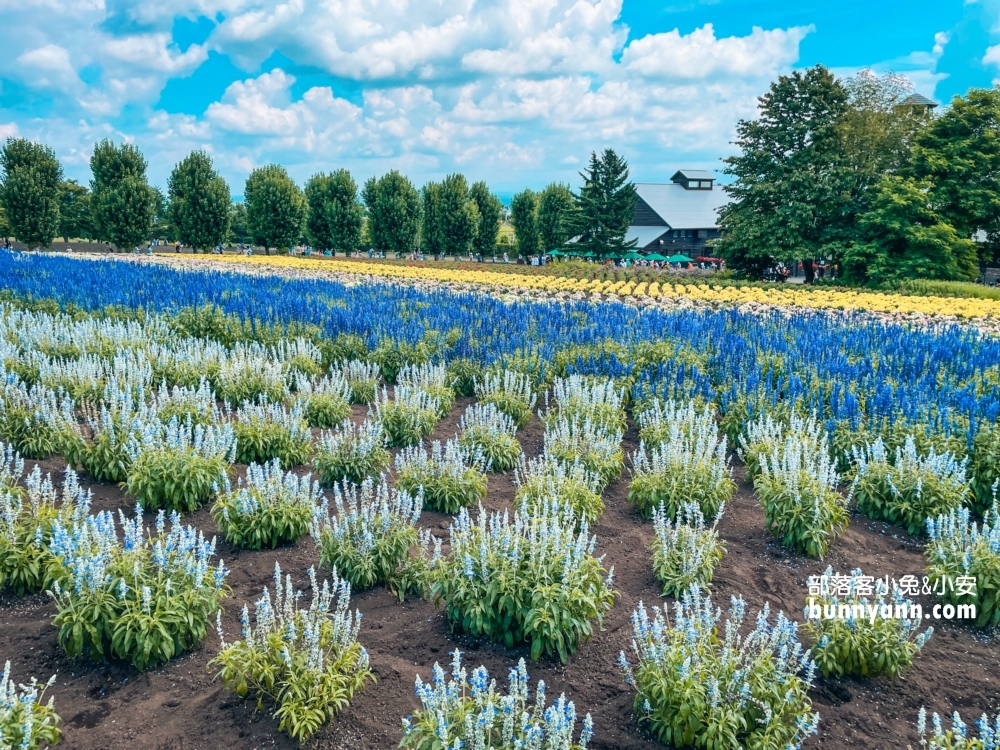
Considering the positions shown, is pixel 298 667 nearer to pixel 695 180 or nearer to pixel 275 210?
pixel 275 210

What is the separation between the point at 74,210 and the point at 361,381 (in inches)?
3050

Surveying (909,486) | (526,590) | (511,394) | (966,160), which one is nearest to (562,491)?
(526,590)

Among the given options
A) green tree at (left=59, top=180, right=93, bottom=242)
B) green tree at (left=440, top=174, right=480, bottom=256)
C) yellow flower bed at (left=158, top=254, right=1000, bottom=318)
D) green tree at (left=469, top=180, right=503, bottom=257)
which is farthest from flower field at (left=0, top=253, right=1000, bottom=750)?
green tree at (left=59, top=180, right=93, bottom=242)

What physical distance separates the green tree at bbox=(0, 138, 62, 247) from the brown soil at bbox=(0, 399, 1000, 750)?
2216 inches

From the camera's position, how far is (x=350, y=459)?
298 inches

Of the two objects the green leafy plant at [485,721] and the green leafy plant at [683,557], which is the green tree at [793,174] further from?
the green leafy plant at [485,721]

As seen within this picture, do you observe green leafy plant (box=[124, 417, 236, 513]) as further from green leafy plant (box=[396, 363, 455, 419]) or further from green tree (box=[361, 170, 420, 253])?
green tree (box=[361, 170, 420, 253])

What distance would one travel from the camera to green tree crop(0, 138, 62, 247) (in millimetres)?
49688

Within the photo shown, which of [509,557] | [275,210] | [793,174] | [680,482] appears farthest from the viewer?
[275,210]

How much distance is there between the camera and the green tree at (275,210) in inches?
2119

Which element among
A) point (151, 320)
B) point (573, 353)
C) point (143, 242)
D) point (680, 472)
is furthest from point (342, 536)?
point (143, 242)

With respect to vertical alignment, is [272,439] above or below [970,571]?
above

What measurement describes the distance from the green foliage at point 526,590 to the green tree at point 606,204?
48.2 m

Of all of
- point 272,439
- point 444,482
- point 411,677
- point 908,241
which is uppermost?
point 908,241
